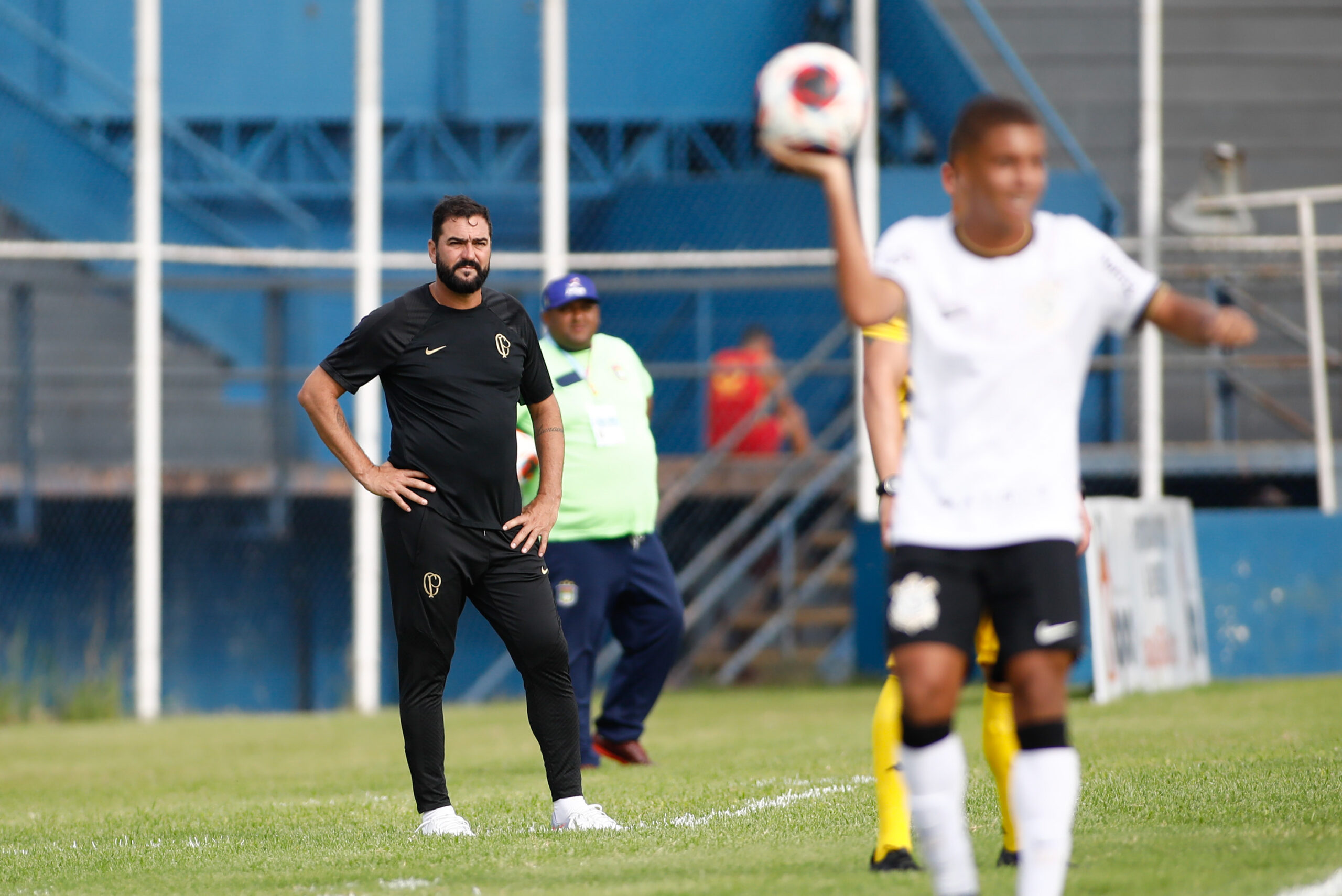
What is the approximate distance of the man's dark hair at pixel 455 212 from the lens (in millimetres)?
6070

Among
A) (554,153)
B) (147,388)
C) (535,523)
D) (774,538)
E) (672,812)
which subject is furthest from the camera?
(774,538)

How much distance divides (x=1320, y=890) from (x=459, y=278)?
3.27 meters

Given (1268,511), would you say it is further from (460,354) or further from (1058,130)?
(460,354)

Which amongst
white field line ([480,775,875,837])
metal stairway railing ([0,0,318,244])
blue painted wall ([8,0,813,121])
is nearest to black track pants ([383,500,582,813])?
white field line ([480,775,875,837])

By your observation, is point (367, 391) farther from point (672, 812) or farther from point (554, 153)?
point (672, 812)

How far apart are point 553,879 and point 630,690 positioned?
3.56 m

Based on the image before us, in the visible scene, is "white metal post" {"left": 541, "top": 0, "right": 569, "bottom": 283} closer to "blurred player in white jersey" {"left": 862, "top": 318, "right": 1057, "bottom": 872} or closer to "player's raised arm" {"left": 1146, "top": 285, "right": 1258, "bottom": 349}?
"blurred player in white jersey" {"left": 862, "top": 318, "right": 1057, "bottom": 872}

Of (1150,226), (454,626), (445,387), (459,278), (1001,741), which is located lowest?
(1001,741)

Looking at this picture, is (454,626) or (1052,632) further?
(454,626)

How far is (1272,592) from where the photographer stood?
12.8 m

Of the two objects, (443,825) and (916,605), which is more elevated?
(916,605)

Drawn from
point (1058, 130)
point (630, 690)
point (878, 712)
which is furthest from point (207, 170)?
point (878, 712)

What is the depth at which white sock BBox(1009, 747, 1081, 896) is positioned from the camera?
383cm

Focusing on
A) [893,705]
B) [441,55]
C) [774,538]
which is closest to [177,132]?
[441,55]
